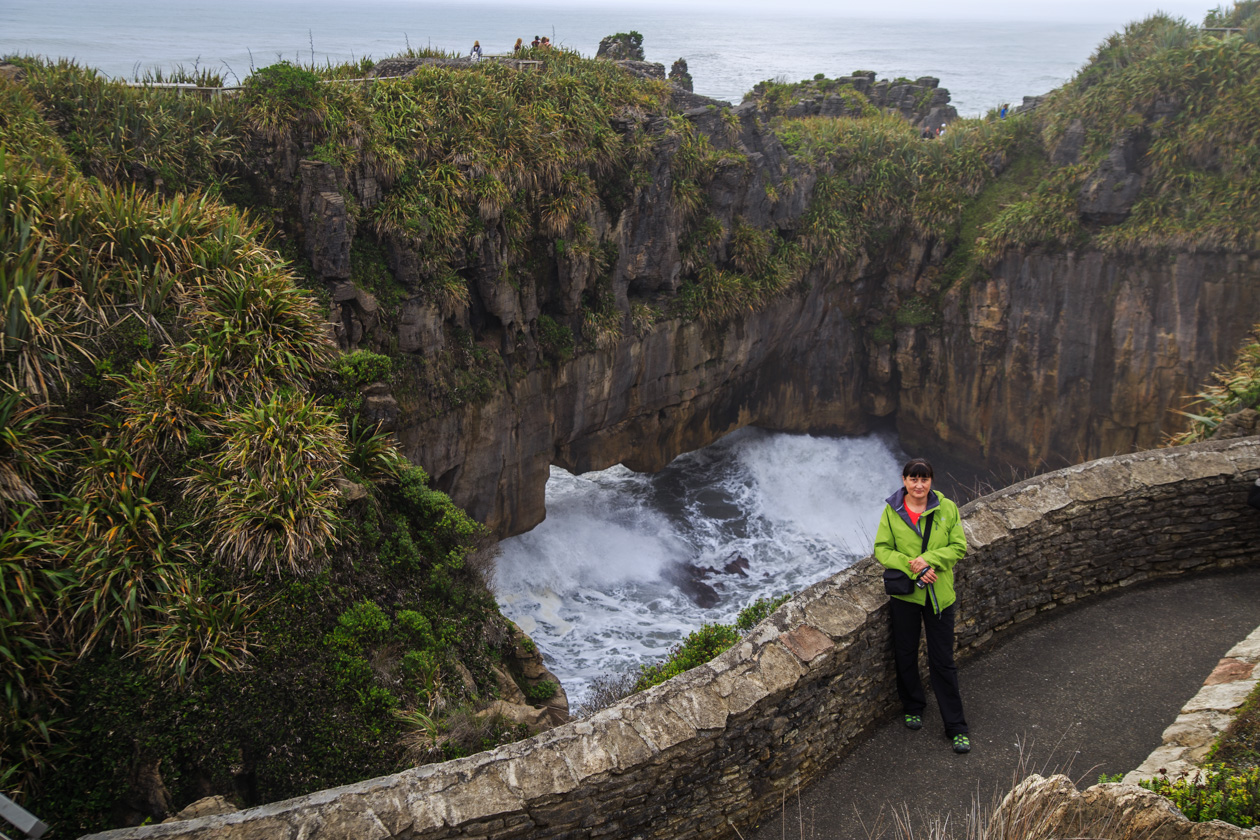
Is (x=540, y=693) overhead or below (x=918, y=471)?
below

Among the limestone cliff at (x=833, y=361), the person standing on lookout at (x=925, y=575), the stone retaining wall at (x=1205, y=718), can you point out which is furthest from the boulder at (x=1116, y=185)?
the person standing on lookout at (x=925, y=575)

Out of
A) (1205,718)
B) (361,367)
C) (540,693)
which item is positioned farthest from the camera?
(540,693)

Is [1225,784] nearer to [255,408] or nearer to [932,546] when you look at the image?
[932,546]

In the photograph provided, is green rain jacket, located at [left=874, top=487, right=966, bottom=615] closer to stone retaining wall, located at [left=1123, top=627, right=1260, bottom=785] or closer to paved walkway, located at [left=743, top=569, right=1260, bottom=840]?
paved walkway, located at [left=743, top=569, right=1260, bottom=840]

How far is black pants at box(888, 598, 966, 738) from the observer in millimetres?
5164

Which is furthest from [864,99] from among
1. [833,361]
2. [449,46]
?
[449,46]

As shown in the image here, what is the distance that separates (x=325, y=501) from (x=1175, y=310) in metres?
19.7

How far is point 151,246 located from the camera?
8.42 m

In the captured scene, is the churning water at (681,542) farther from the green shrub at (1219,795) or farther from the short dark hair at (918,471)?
the green shrub at (1219,795)

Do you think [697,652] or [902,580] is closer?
[902,580]

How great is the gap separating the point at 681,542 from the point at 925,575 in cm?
1577

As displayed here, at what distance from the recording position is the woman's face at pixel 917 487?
5.06 meters

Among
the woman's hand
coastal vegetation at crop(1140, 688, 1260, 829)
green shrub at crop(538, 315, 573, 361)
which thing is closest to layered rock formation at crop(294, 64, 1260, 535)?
green shrub at crop(538, 315, 573, 361)

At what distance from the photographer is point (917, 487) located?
5086 millimetres
